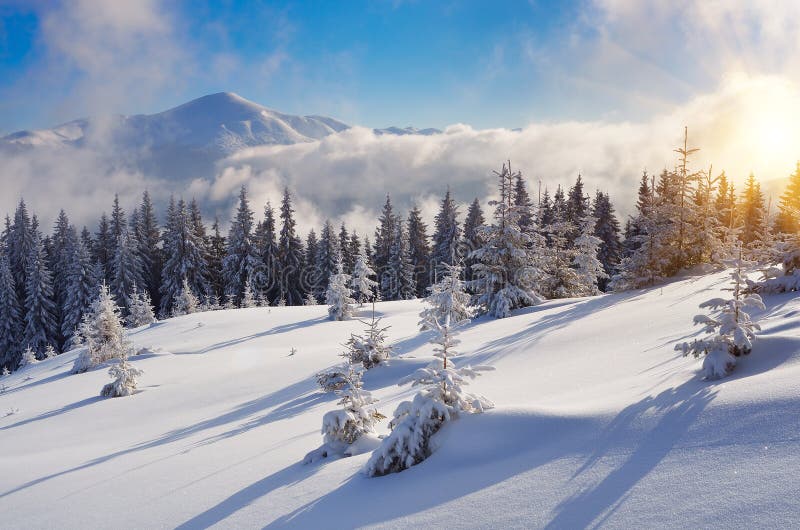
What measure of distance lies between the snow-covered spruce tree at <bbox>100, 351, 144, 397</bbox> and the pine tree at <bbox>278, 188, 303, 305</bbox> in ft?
130

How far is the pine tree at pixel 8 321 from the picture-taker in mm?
55062

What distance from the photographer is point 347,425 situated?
21.8 feet

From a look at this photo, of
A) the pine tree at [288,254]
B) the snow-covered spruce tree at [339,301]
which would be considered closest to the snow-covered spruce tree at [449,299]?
the snow-covered spruce tree at [339,301]

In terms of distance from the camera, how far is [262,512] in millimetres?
5273

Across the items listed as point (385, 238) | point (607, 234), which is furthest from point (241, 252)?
point (607, 234)

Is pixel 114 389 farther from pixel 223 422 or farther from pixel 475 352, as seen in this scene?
pixel 475 352

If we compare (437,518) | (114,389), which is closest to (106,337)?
(114,389)

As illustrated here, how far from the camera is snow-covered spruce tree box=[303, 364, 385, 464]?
6.48 metres

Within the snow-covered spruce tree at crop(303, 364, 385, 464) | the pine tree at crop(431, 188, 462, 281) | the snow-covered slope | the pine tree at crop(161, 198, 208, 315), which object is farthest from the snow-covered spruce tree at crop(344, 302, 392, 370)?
the pine tree at crop(161, 198, 208, 315)

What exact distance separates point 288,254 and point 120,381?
41.9 metres

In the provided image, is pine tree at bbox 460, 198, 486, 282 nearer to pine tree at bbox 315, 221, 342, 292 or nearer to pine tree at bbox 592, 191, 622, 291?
pine tree at bbox 592, 191, 622, 291

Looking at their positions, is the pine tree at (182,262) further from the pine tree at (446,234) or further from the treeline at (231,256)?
the pine tree at (446,234)

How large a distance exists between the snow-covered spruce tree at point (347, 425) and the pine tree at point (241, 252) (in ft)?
161

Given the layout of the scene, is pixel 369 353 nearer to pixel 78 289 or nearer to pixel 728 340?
pixel 728 340
